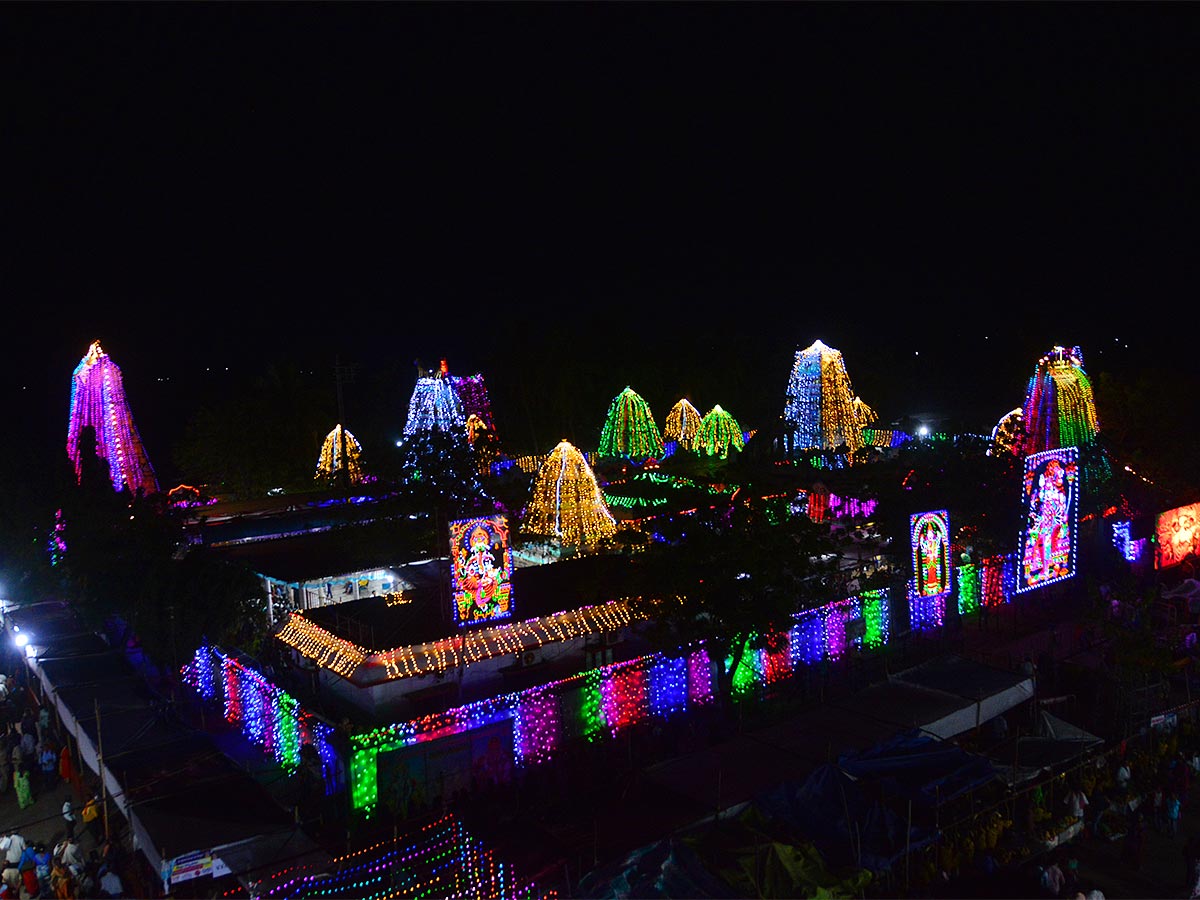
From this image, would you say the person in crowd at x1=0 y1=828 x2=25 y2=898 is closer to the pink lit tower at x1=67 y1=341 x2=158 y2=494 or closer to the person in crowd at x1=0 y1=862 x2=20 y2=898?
the person in crowd at x1=0 y1=862 x2=20 y2=898

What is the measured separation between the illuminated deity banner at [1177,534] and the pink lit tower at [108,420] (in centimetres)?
2803

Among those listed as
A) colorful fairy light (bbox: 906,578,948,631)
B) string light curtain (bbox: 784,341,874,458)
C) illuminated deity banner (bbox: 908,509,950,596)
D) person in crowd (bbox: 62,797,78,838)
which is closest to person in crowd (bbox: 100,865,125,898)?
person in crowd (bbox: 62,797,78,838)

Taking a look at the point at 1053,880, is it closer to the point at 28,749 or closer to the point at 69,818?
the point at 69,818

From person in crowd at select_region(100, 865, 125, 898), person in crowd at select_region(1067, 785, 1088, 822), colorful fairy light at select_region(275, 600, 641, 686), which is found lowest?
person in crowd at select_region(1067, 785, 1088, 822)

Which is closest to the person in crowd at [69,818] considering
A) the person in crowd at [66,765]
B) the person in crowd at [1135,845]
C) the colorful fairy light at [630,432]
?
the person in crowd at [66,765]

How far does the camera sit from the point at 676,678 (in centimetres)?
1658

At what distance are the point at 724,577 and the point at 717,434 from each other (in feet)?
82.1

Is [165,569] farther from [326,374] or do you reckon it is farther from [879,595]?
[326,374]

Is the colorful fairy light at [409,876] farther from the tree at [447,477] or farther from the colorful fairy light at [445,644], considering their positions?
the tree at [447,477]

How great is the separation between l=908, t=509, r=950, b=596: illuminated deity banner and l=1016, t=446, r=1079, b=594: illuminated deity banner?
245 centimetres

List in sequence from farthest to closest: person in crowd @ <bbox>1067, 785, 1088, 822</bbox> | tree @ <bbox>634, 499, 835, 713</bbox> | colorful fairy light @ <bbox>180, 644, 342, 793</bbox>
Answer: tree @ <bbox>634, 499, 835, 713</bbox> → colorful fairy light @ <bbox>180, 644, 342, 793</bbox> → person in crowd @ <bbox>1067, 785, 1088, 822</bbox>

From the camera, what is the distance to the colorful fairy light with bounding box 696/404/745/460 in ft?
130

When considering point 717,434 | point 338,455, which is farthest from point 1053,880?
point 717,434

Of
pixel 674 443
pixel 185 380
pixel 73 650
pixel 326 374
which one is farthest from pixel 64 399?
pixel 73 650
